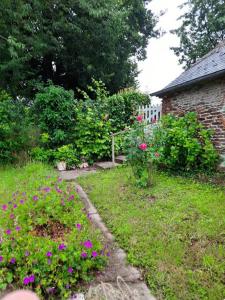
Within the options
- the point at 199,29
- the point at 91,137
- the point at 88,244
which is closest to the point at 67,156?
the point at 91,137

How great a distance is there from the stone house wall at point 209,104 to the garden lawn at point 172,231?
1397 millimetres

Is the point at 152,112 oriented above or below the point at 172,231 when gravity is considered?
above

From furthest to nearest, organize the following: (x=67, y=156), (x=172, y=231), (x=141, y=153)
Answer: (x=67, y=156) → (x=141, y=153) → (x=172, y=231)

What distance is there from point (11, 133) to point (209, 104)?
508 centimetres

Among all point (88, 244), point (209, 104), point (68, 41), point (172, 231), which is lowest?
point (172, 231)

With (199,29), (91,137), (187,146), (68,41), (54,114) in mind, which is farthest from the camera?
(199,29)

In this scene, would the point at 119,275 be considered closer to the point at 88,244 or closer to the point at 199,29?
the point at 88,244

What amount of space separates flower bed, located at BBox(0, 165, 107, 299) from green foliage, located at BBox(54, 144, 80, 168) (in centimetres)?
358

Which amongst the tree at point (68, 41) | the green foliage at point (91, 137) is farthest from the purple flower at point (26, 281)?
the tree at point (68, 41)

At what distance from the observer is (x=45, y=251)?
184cm

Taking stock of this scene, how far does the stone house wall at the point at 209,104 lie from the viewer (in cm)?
480

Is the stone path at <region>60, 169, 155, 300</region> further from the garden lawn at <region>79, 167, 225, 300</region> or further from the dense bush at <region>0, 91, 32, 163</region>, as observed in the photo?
the dense bush at <region>0, 91, 32, 163</region>

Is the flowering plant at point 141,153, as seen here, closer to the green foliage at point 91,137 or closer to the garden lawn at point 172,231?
the garden lawn at point 172,231

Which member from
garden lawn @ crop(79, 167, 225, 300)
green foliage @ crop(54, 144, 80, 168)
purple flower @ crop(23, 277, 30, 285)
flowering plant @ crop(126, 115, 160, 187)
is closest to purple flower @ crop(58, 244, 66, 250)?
purple flower @ crop(23, 277, 30, 285)
